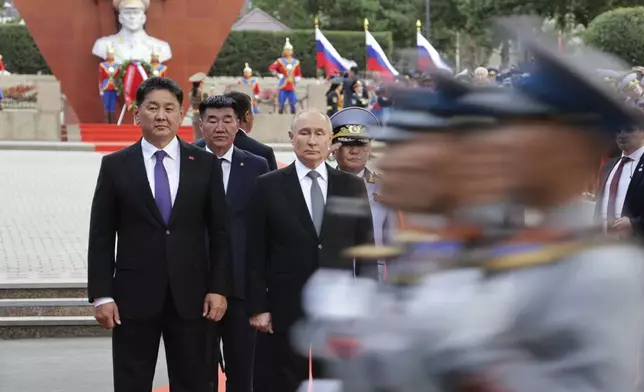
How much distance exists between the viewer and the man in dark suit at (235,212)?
642 cm

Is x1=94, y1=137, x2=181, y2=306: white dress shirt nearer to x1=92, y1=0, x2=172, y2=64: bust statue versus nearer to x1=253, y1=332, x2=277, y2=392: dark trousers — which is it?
x1=253, y1=332, x2=277, y2=392: dark trousers

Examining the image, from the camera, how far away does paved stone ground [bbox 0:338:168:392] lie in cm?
791

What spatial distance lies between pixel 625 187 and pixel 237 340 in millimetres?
2657

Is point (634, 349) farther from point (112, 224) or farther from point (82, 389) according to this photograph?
point (82, 389)

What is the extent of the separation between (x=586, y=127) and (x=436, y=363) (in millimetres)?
523

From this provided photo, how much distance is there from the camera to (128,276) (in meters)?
5.64

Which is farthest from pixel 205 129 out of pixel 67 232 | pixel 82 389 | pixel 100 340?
pixel 67 232

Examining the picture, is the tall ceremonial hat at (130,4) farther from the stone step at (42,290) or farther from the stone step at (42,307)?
the stone step at (42,307)

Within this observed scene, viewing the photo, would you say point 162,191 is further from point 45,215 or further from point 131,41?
point 131,41

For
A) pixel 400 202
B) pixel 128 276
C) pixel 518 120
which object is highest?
pixel 518 120

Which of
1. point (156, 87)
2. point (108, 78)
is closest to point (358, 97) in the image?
point (108, 78)

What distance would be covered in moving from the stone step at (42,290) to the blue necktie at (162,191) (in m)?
4.18

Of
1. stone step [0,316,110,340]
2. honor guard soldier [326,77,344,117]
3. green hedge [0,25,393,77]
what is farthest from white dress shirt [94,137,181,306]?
green hedge [0,25,393,77]

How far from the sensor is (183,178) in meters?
5.70
